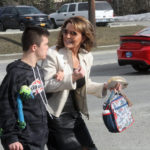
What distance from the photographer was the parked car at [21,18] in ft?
88.6

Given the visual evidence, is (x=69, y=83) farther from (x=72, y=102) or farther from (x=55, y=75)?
(x=72, y=102)

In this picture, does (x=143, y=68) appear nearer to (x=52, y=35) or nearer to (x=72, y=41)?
(x=72, y=41)

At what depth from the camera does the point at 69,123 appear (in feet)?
12.5

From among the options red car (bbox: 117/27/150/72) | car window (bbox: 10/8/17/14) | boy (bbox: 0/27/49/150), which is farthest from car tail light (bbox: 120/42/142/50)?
car window (bbox: 10/8/17/14)

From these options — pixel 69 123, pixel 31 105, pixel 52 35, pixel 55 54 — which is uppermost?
pixel 55 54

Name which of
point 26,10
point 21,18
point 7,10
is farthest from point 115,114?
point 7,10

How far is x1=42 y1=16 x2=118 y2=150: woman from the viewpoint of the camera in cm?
366

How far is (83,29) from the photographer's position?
3830 mm

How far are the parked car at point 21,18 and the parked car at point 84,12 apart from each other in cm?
506

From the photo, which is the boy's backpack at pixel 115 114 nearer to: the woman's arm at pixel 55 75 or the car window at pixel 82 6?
the woman's arm at pixel 55 75

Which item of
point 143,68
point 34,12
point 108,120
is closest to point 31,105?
point 108,120

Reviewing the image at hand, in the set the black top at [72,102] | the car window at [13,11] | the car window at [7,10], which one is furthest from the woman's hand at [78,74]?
the car window at [7,10]

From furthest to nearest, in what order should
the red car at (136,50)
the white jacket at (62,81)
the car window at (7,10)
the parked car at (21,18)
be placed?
the car window at (7,10) → the parked car at (21,18) → the red car at (136,50) → the white jacket at (62,81)

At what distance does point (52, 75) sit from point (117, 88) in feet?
1.93
